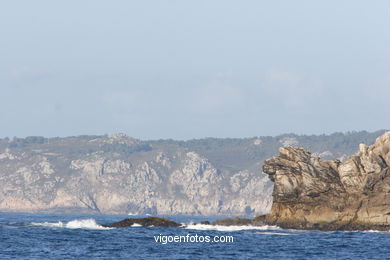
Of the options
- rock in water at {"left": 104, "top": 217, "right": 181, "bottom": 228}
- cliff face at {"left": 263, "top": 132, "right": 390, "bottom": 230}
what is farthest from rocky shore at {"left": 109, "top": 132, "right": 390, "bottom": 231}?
rock in water at {"left": 104, "top": 217, "right": 181, "bottom": 228}

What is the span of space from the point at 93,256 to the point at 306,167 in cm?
4486

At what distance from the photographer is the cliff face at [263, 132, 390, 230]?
11306 cm

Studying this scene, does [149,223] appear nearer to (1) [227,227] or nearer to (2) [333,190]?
(1) [227,227]

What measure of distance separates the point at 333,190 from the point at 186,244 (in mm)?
27808

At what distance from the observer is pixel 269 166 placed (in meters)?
120

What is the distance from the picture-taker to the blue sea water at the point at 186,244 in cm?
8319

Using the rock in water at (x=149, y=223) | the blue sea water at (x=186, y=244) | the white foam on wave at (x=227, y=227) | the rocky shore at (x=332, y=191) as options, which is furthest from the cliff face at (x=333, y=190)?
the rock in water at (x=149, y=223)

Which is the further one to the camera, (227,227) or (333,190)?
(227,227)

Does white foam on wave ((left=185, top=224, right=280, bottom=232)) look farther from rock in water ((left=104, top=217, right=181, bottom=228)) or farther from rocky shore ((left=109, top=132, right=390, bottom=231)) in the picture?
rock in water ((left=104, top=217, right=181, bottom=228))

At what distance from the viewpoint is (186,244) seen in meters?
95.2

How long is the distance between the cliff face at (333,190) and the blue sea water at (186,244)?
3.08m

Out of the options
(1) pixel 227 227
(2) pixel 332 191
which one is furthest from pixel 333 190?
(1) pixel 227 227

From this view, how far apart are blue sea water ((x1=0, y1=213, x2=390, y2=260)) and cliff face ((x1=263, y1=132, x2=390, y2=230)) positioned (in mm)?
3081

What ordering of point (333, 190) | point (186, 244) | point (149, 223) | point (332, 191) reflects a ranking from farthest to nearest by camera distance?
point (149, 223)
point (333, 190)
point (332, 191)
point (186, 244)
